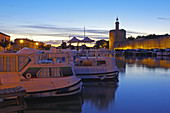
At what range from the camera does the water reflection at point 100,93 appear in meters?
11.0

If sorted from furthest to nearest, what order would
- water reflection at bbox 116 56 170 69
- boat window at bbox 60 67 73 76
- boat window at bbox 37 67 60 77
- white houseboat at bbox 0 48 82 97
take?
water reflection at bbox 116 56 170 69
boat window at bbox 60 67 73 76
boat window at bbox 37 67 60 77
white houseboat at bbox 0 48 82 97

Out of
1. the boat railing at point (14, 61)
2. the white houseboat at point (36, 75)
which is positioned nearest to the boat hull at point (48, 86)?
the white houseboat at point (36, 75)

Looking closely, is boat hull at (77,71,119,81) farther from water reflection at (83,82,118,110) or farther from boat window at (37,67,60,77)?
boat window at (37,67,60,77)

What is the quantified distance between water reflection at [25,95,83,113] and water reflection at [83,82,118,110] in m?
0.89

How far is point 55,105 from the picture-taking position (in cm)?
1013

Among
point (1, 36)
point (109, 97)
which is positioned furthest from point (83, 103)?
point (1, 36)

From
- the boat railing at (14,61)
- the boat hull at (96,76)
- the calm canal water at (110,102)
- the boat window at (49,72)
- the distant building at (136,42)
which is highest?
the distant building at (136,42)

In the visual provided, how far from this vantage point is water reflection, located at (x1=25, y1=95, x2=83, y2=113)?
380 inches

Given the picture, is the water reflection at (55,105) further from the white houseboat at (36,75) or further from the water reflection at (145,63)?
the water reflection at (145,63)

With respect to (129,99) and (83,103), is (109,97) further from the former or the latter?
(83,103)

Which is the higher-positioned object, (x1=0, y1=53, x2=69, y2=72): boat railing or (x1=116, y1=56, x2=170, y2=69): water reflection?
(x1=0, y1=53, x2=69, y2=72): boat railing

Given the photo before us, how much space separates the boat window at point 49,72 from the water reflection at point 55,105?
137 centimetres

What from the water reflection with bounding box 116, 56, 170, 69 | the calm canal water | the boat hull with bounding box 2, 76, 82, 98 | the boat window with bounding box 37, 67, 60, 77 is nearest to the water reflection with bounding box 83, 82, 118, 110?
the calm canal water

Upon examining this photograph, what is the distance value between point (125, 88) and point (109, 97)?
3.01 metres
